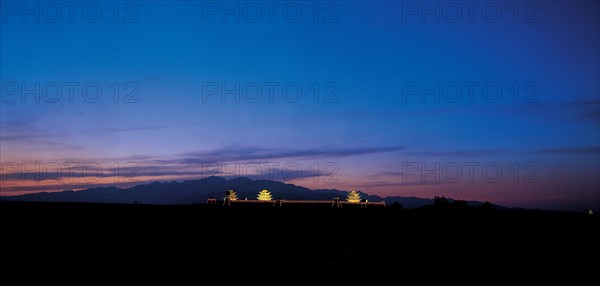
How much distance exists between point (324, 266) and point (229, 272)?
597 centimetres

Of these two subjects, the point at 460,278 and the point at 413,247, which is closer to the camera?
the point at 460,278

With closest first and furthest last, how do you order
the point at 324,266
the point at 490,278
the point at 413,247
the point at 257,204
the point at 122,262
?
the point at 490,278 < the point at 324,266 < the point at 122,262 < the point at 413,247 < the point at 257,204

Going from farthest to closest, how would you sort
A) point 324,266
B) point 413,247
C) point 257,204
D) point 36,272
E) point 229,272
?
1. point 257,204
2. point 413,247
3. point 36,272
4. point 229,272
5. point 324,266

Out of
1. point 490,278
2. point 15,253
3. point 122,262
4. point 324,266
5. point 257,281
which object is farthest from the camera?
point 15,253

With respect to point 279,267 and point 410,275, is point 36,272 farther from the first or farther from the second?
point 410,275

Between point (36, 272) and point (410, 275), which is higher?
point (410, 275)

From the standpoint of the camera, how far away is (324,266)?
44.2ft

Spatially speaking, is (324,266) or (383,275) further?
(324,266)

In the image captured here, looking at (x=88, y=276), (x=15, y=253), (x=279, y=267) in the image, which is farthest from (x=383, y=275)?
(x=15, y=253)

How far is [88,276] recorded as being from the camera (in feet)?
63.2

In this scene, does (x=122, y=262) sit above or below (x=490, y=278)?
below

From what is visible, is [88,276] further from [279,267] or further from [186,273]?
[279,267]

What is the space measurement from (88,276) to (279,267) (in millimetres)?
7976

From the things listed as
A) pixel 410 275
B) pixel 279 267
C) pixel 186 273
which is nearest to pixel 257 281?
pixel 279 267
